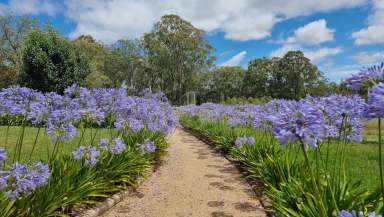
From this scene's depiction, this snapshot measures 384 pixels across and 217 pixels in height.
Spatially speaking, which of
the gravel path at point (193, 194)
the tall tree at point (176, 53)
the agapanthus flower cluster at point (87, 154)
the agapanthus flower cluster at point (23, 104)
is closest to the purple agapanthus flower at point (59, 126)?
the agapanthus flower cluster at point (23, 104)

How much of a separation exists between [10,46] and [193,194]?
27.4m

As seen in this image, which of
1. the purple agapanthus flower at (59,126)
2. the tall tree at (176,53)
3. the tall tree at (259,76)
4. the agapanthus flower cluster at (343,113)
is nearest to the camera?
the agapanthus flower cluster at (343,113)

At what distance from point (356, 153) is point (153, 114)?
616 cm

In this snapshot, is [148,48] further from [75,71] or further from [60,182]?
[60,182]

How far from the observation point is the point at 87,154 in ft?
13.9

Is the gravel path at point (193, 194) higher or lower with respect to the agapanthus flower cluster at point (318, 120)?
lower

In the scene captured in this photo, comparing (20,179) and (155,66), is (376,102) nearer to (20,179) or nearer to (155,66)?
(20,179)

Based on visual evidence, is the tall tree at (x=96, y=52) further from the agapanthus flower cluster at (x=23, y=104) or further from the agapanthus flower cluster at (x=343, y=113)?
the agapanthus flower cluster at (x=343, y=113)

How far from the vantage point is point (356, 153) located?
924 centimetres

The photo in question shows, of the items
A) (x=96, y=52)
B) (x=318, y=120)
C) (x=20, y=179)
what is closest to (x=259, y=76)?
(x=96, y=52)

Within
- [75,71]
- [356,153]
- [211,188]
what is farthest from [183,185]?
[75,71]

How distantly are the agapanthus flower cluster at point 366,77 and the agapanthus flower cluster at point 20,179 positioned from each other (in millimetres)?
2686

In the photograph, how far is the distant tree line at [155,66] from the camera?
731 inches

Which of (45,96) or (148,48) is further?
(148,48)
